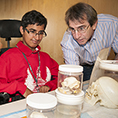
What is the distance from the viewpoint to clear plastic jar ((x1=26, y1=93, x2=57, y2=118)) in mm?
500

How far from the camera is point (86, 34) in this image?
134 centimetres

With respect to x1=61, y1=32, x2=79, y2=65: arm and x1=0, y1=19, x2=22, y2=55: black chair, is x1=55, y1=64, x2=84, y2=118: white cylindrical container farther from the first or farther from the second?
x1=0, y1=19, x2=22, y2=55: black chair

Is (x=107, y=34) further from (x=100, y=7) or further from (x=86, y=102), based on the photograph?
(x=100, y=7)

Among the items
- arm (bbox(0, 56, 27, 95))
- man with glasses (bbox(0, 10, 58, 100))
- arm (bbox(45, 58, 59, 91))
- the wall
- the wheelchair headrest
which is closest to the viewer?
arm (bbox(0, 56, 27, 95))

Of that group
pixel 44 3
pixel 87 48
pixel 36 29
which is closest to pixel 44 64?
pixel 36 29

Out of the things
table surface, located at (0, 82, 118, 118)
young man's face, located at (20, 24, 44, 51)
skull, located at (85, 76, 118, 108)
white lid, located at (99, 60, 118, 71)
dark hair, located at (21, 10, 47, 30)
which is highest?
dark hair, located at (21, 10, 47, 30)

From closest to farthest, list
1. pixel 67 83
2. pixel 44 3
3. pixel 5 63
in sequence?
1. pixel 67 83
2. pixel 5 63
3. pixel 44 3

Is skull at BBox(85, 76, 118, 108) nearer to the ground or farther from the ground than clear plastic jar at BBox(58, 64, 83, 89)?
nearer to the ground

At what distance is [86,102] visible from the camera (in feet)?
2.61

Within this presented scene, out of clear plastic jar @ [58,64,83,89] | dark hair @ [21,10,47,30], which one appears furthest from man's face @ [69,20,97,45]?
clear plastic jar @ [58,64,83,89]

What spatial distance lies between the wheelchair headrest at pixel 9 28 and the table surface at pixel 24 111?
0.99m

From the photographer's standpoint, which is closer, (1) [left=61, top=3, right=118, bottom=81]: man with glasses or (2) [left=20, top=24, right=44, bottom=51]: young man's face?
(1) [left=61, top=3, right=118, bottom=81]: man with glasses

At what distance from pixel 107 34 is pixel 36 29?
781mm

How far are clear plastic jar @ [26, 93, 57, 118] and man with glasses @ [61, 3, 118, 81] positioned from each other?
2.83 feet
